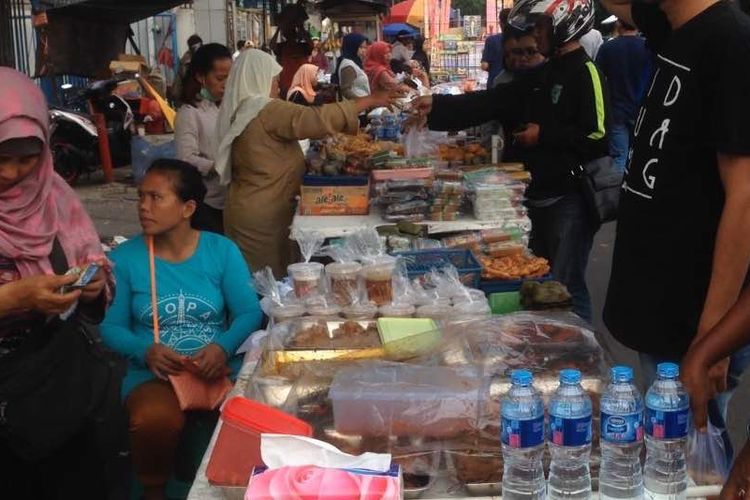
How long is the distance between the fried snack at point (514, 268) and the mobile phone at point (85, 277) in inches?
66.0

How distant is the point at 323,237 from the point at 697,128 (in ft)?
7.88

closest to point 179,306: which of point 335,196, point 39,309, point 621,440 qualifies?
point 39,309

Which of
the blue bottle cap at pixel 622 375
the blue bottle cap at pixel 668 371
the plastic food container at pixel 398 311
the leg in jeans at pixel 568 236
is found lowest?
the leg in jeans at pixel 568 236

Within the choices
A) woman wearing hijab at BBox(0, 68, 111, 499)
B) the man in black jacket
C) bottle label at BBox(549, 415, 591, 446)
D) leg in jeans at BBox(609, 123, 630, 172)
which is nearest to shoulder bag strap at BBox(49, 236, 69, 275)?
woman wearing hijab at BBox(0, 68, 111, 499)

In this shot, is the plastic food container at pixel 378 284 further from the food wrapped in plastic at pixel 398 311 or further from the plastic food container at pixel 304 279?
the plastic food container at pixel 304 279

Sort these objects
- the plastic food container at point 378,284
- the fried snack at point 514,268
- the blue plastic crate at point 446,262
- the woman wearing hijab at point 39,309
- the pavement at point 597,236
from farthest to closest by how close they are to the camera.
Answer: the pavement at point 597,236, the fried snack at point 514,268, the blue plastic crate at point 446,262, the plastic food container at point 378,284, the woman wearing hijab at point 39,309

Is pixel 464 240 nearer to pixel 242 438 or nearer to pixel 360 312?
pixel 360 312

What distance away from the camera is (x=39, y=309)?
92.4 inches

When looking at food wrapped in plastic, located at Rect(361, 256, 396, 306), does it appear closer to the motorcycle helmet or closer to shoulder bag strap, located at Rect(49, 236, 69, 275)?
shoulder bag strap, located at Rect(49, 236, 69, 275)

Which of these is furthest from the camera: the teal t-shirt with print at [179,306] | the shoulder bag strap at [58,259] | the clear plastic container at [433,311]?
the teal t-shirt with print at [179,306]

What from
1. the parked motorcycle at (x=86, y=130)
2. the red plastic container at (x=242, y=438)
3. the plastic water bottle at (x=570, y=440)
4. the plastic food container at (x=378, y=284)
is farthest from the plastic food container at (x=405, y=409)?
the parked motorcycle at (x=86, y=130)

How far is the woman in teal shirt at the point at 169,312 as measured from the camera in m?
3.15

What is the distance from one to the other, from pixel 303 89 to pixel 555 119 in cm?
627

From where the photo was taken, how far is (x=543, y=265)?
12.0 ft
